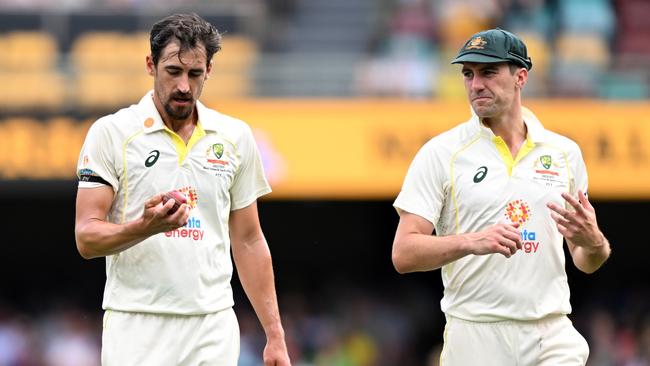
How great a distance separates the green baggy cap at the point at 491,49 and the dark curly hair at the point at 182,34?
3.63 ft

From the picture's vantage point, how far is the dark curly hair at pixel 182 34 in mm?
5941

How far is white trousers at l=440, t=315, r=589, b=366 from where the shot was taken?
20.6 ft

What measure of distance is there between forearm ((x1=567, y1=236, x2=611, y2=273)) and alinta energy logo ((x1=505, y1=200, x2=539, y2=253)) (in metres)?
0.22

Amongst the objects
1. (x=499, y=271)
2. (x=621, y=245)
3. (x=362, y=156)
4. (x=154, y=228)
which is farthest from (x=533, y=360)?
(x=621, y=245)

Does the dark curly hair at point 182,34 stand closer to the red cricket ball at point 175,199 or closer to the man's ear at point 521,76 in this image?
the red cricket ball at point 175,199

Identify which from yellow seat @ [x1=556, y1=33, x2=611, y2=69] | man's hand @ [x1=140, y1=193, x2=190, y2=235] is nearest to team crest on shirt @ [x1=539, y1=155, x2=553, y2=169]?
man's hand @ [x1=140, y1=193, x2=190, y2=235]

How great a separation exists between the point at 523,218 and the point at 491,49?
0.76 meters

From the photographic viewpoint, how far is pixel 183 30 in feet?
19.5

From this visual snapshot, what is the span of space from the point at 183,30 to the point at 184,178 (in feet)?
2.05

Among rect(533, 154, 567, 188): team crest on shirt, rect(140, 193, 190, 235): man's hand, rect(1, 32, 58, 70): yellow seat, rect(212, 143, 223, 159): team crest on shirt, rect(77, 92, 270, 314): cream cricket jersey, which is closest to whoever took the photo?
rect(140, 193, 190, 235): man's hand

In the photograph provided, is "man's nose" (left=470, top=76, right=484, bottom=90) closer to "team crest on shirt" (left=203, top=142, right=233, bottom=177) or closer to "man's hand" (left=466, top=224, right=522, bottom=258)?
"man's hand" (left=466, top=224, right=522, bottom=258)

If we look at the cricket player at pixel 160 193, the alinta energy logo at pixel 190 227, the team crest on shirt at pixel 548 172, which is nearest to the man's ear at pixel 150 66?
the cricket player at pixel 160 193

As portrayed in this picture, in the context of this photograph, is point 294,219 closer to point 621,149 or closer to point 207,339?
point 621,149

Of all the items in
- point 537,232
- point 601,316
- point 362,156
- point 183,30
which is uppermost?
point 183,30
